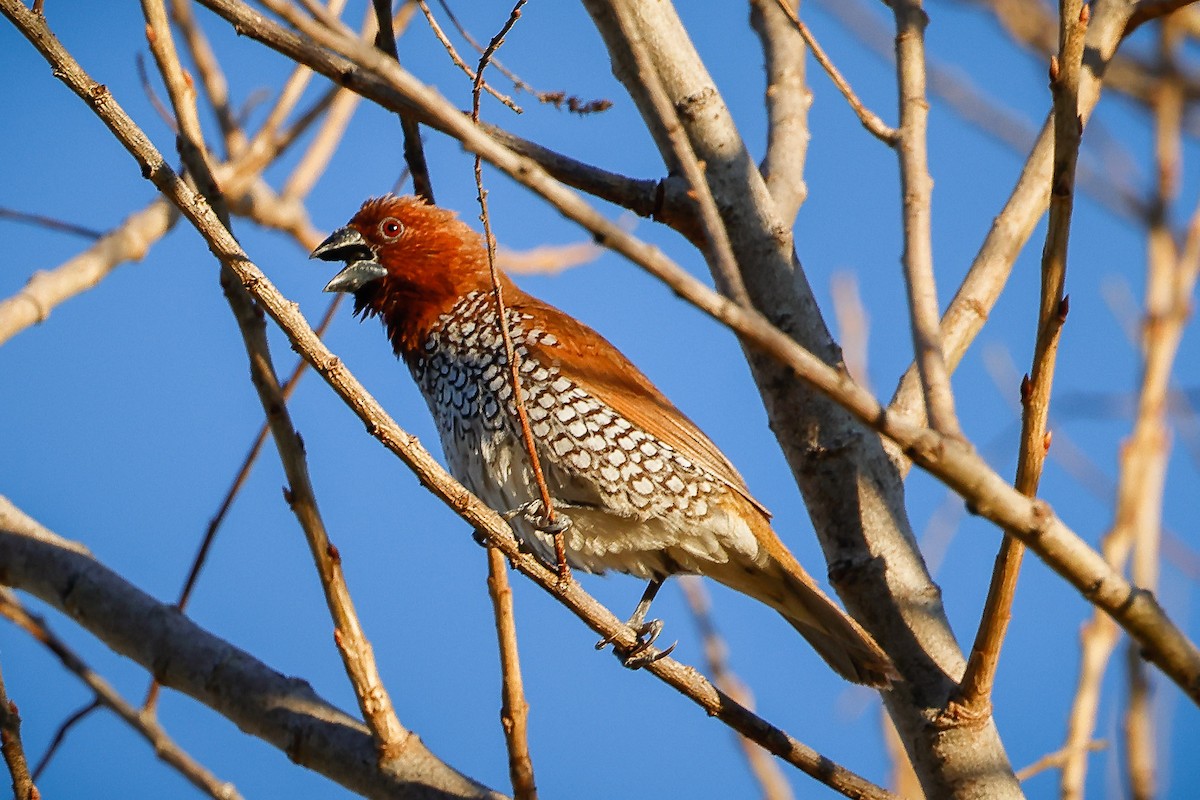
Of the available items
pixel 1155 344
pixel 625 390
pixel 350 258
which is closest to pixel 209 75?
pixel 350 258

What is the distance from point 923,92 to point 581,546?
203cm

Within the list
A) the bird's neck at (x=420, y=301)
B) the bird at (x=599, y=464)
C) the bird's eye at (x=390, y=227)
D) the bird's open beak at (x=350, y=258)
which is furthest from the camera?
the bird's eye at (x=390, y=227)

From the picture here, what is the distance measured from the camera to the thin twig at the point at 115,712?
3.23 m

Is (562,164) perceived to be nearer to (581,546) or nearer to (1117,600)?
(581,546)

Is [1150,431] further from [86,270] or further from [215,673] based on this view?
[86,270]

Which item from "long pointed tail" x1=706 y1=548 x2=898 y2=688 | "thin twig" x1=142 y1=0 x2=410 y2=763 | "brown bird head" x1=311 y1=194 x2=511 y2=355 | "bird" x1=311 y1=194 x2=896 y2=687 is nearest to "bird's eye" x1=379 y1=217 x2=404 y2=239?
"brown bird head" x1=311 y1=194 x2=511 y2=355

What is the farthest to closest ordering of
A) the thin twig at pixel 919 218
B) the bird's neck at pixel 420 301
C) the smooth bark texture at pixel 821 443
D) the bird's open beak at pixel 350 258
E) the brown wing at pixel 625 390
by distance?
the bird's open beak at pixel 350 258, the bird's neck at pixel 420 301, the brown wing at pixel 625 390, the smooth bark texture at pixel 821 443, the thin twig at pixel 919 218

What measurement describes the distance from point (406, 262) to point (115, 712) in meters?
2.36

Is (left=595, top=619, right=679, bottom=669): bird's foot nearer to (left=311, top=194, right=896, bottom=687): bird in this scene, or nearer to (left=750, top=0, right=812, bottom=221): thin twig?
(left=311, top=194, right=896, bottom=687): bird

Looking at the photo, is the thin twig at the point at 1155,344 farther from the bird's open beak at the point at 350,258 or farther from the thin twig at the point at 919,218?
the bird's open beak at the point at 350,258

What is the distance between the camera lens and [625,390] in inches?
177

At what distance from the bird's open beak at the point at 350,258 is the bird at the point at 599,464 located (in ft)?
1.77

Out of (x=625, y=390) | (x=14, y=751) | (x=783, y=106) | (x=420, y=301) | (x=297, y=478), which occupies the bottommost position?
(x=14, y=751)

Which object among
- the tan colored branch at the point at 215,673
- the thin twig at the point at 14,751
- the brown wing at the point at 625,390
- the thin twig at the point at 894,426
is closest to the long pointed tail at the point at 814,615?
the brown wing at the point at 625,390
